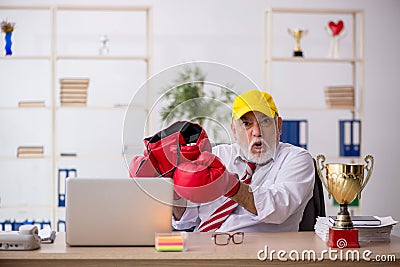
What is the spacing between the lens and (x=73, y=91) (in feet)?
16.2

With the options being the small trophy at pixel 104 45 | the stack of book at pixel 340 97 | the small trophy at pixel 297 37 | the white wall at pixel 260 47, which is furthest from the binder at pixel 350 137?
the small trophy at pixel 104 45

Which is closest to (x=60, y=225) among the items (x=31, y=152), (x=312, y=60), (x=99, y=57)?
(x=31, y=152)

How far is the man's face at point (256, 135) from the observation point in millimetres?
2139

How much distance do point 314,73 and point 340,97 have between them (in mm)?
390

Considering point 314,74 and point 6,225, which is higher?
point 314,74

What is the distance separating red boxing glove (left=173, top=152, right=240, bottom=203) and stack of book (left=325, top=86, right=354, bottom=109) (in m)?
3.24

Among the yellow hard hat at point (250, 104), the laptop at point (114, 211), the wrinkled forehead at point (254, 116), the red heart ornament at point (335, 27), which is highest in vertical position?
the red heart ornament at point (335, 27)

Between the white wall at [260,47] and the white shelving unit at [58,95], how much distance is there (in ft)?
0.47

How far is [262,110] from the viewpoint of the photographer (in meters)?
2.24

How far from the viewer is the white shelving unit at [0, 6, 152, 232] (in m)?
5.15

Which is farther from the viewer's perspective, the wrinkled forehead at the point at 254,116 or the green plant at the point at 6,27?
the green plant at the point at 6,27

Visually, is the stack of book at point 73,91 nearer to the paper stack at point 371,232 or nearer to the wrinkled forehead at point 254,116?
the wrinkled forehead at point 254,116

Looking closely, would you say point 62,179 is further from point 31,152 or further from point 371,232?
point 371,232

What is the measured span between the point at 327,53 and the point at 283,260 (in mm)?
3720
